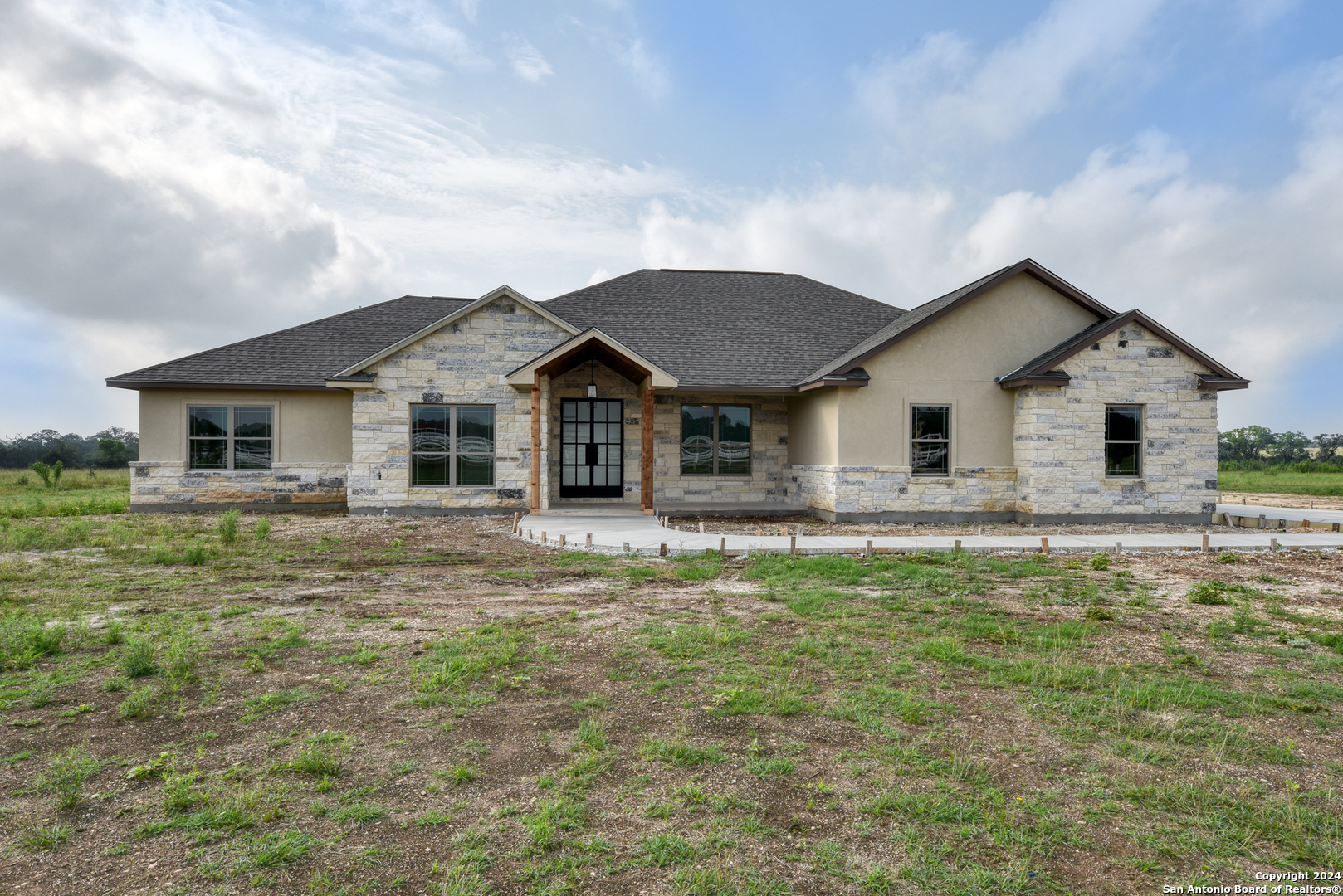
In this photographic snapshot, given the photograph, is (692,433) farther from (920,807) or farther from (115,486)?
(115,486)

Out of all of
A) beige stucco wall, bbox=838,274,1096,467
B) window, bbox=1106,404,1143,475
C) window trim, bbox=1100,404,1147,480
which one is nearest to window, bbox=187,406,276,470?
beige stucco wall, bbox=838,274,1096,467

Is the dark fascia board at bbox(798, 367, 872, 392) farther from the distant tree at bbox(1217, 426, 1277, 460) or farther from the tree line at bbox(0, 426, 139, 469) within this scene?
the distant tree at bbox(1217, 426, 1277, 460)

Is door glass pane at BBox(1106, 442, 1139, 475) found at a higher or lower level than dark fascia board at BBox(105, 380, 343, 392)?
lower

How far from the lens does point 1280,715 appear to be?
4.54 meters

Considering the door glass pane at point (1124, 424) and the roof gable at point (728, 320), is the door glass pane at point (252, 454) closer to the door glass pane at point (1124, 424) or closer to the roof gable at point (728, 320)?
the roof gable at point (728, 320)

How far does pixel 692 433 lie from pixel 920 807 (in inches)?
582

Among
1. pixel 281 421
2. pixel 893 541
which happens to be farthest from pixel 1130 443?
pixel 281 421

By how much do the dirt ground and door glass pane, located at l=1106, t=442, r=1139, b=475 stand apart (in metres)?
8.06

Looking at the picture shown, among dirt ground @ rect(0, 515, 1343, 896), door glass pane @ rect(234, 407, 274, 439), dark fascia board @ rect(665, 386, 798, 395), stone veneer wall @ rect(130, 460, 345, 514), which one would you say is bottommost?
dirt ground @ rect(0, 515, 1343, 896)

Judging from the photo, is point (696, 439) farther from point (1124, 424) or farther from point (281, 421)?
point (281, 421)

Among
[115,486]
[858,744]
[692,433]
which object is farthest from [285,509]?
[858,744]

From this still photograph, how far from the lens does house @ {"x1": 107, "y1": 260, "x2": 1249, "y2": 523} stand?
49.9 ft

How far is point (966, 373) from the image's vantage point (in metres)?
15.6

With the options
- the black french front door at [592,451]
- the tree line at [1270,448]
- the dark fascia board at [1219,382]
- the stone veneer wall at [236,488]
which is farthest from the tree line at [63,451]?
the tree line at [1270,448]
